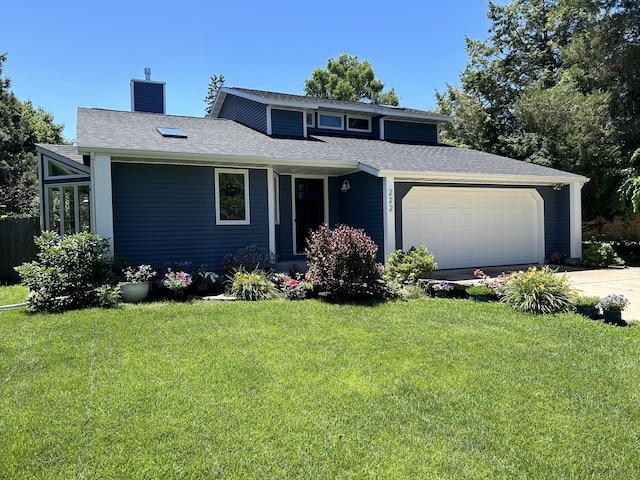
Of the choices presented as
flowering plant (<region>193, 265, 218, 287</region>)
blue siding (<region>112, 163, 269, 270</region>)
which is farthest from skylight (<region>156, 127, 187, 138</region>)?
flowering plant (<region>193, 265, 218, 287</region>)

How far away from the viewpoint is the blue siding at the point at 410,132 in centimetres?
1551

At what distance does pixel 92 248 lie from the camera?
7.43 metres

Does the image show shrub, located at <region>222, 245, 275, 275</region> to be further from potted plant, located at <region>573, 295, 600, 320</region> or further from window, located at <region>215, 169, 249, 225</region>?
potted plant, located at <region>573, 295, 600, 320</region>

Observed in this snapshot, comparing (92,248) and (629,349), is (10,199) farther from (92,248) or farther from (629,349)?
(629,349)

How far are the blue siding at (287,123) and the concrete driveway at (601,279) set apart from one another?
612 centimetres

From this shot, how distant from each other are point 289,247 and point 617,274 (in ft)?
27.8

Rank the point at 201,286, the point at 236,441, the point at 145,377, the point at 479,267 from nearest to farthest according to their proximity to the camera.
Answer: the point at 236,441 < the point at 145,377 < the point at 201,286 < the point at 479,267

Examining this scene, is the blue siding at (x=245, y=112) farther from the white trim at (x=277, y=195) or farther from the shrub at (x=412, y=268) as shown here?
the shrub at (x=412, y=268)

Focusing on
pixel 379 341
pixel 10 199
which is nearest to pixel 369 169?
pixel 379 341

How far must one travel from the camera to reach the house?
29.5ft

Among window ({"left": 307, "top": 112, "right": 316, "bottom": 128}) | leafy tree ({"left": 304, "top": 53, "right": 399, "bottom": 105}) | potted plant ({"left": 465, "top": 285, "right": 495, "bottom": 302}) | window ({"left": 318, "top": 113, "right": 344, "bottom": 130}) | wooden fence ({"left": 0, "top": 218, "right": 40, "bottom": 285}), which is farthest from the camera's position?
leafy tree ({"left": 304, "top": 53, "right": 399, "bottom": 105})

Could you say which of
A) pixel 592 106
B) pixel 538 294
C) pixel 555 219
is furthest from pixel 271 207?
pixel 592 106

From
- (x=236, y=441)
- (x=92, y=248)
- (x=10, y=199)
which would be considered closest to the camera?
(x=236, y=441)

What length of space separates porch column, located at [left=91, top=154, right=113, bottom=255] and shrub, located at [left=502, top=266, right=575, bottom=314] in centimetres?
730
